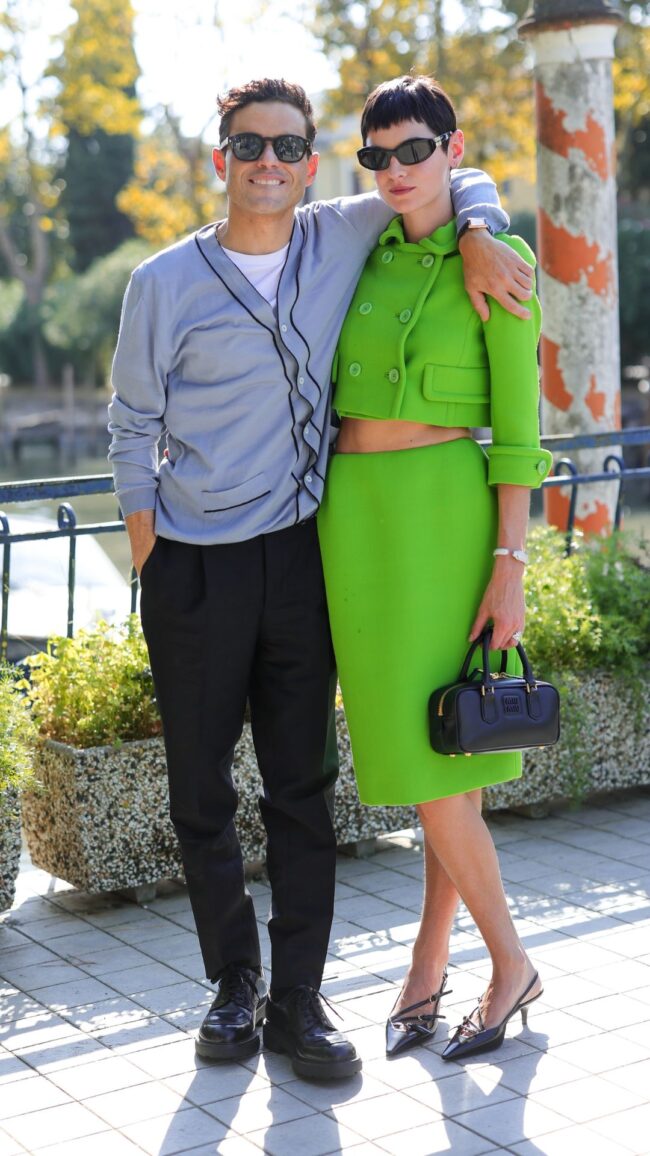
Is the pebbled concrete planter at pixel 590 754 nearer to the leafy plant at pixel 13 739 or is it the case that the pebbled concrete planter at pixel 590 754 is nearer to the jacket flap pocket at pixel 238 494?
the leafy plant at pixel 13 739

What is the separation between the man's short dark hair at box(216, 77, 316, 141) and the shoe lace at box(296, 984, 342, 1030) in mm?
1931

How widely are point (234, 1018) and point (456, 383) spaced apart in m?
1.53

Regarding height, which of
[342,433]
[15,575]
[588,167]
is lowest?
[15,575]

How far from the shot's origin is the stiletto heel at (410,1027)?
3324 millimetres

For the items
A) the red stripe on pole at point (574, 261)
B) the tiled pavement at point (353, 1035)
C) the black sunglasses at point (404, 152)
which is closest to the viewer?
the tiled pavement at point (353, 1035)

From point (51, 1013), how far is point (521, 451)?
1.83 metres

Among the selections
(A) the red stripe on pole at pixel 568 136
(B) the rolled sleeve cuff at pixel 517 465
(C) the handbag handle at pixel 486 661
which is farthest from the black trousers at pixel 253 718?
(A) the red stripe on pole at pixel 568 136

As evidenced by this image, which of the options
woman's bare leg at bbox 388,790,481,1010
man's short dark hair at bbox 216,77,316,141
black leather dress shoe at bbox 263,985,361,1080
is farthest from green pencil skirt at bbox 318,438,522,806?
man's short dark hair at bbox 216,77,316,141

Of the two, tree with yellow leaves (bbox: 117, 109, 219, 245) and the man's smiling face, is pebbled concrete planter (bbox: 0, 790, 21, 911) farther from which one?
tree with yellow leaves (bbox: 117, 109, 219, 245)

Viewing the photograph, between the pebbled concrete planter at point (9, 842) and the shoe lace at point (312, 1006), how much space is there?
1.17m

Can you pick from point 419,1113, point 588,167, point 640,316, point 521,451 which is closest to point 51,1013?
point 419,1113

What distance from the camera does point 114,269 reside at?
4275cm

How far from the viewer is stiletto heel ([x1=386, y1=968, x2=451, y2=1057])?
332cm

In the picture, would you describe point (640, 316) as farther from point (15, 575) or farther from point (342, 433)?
point (342, 433)
